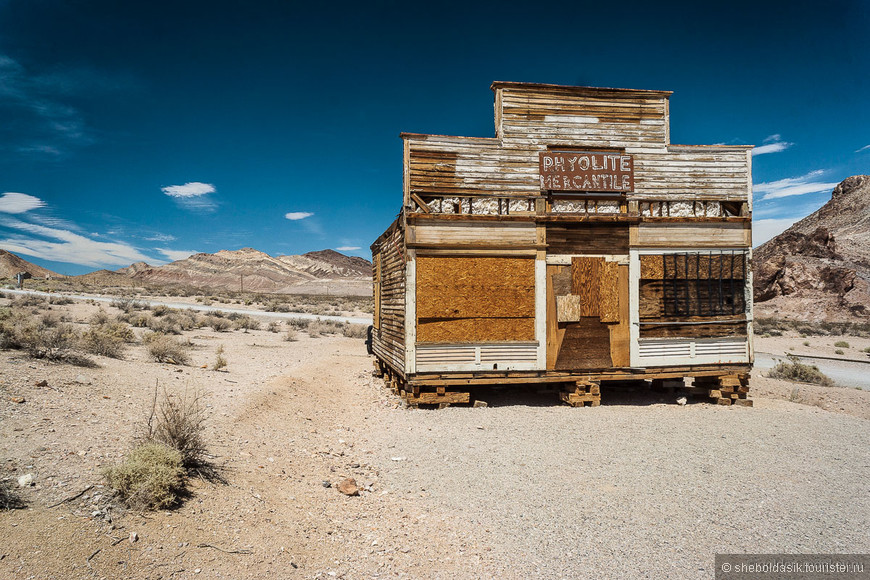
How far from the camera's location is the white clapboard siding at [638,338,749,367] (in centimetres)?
946

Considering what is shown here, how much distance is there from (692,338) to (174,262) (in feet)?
489

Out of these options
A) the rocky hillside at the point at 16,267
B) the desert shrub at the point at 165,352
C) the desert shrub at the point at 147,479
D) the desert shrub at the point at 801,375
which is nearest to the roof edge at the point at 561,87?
the desert shrub at the point at 147,479

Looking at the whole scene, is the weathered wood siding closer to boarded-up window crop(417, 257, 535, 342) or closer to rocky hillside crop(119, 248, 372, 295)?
boarded-up window crop(417, 257, 535, 342)

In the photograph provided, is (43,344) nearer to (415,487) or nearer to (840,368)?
(415,487)

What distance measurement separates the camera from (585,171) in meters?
9.38

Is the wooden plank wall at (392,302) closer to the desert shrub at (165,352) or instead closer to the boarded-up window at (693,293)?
the desert shrub at (165,352)

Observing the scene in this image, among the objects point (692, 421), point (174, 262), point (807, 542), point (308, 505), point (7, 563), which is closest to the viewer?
point (7, 563)

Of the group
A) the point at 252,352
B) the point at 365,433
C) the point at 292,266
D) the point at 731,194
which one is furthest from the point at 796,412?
the point at 292,266

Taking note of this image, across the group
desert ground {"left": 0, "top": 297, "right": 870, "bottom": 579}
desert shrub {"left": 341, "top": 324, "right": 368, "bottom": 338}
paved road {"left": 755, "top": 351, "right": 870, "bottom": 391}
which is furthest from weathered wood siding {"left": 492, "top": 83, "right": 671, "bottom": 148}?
desert shrub {"left": 341, "top": 324, "right": 368, "bottom": 338}

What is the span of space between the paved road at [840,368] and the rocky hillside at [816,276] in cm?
2486

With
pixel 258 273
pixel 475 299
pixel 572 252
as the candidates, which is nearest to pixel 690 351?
pixel 572 252

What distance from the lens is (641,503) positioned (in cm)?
479

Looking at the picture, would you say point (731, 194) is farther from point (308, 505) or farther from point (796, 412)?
point (308, 505)

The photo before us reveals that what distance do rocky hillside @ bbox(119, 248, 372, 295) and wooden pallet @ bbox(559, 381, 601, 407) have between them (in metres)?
92.2
